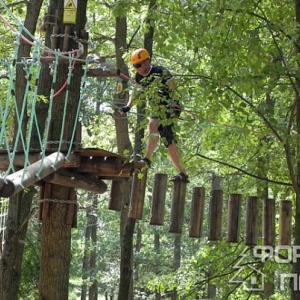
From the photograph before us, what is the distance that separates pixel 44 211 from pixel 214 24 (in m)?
2.37

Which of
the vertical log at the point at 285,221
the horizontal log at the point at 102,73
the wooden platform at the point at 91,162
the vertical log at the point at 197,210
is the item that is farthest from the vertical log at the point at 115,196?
the vertical log at the point at 285,221

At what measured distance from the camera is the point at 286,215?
663 cm

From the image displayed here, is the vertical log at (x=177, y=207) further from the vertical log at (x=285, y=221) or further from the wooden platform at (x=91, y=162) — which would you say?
the vertical log at (x=285, y=221)

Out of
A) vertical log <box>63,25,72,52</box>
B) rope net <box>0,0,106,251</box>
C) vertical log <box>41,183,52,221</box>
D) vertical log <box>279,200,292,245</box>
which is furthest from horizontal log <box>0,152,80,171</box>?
vertical log <box>279,200,292,245</box>

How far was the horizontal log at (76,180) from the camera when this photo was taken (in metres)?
5.91

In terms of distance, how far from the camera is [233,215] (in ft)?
21.7

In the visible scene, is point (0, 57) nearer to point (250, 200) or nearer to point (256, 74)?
point (250, 200)

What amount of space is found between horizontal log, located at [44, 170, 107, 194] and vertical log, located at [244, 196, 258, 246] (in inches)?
55.4

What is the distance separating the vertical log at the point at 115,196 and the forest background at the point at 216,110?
64 mm

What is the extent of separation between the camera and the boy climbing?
5.25 m

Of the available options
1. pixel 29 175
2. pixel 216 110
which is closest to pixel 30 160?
pixel 29 175

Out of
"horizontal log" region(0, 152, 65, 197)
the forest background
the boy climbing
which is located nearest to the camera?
"horizontal log" region(0, 152, 65, 197)

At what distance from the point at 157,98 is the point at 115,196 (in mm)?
1912

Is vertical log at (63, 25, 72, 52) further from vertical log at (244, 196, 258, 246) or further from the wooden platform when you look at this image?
vertical log at (244, 196, 258, 246)
